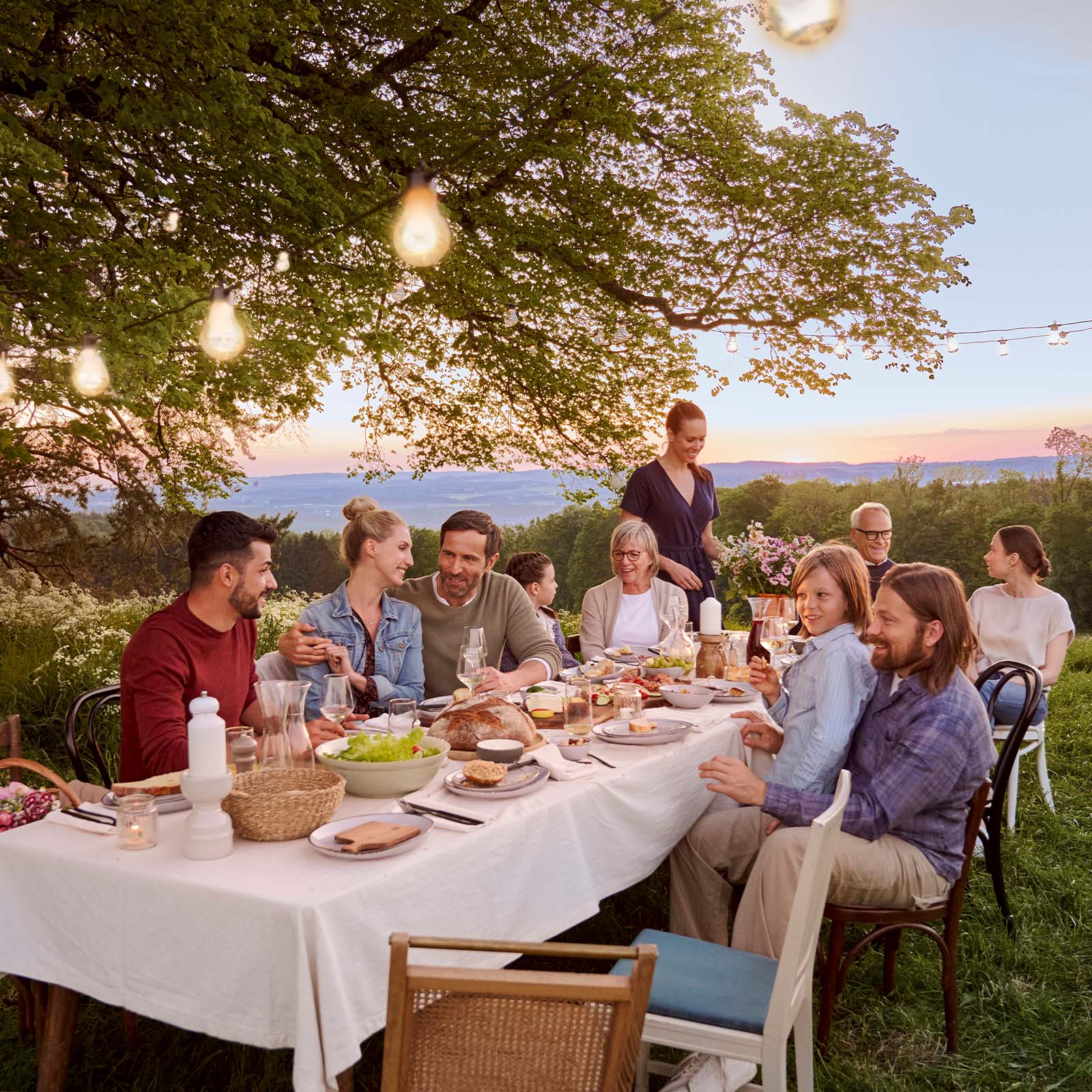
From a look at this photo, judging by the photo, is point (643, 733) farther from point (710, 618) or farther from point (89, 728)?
point (89, 728)

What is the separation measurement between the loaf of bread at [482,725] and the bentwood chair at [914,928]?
3.01 ft

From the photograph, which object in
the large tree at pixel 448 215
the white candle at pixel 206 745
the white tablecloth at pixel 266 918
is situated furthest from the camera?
the large tree at pixel 448 215

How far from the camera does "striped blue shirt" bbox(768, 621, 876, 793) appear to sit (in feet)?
8.62

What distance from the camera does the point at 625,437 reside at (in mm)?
10734

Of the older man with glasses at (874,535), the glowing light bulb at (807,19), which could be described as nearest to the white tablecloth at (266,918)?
the older man with glasses at (874,535)

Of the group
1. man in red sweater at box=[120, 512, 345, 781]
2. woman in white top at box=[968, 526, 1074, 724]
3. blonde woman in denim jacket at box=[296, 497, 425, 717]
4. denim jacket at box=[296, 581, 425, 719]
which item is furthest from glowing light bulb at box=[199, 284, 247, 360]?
woman in white top at box=[968, 526, 1074, 724]

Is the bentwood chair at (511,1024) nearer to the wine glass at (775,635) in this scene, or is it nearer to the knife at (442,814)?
the knife at (442,814)

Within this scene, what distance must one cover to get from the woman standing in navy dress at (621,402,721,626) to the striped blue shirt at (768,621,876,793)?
2.41m

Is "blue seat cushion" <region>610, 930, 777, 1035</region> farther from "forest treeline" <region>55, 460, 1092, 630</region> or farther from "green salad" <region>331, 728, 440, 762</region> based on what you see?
"forest treeline" <region>55, 460, 1092, 630</region>

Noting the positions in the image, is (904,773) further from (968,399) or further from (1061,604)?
(968,399)

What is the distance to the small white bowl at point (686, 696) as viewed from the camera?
130 inches

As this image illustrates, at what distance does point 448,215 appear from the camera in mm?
7305

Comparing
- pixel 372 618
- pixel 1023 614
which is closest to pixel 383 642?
pixel 372 618

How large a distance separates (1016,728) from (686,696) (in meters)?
1.12
